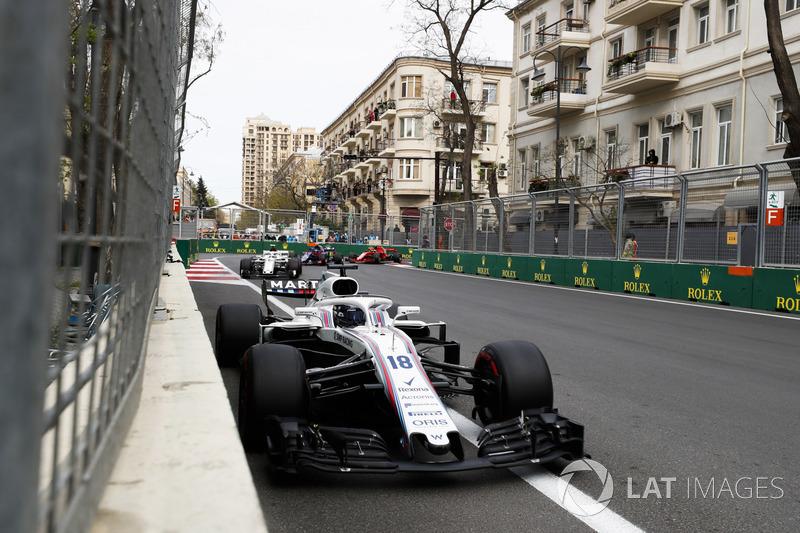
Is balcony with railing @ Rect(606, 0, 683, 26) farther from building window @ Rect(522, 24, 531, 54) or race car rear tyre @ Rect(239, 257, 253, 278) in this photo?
race car rear tyre @ Rect(239, 257, 253, 278)

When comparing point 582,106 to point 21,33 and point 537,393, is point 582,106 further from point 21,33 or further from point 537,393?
point 21,33

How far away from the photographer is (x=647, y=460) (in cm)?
378

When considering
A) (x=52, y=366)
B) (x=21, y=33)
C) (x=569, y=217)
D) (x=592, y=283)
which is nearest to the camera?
(x=21, y=33)

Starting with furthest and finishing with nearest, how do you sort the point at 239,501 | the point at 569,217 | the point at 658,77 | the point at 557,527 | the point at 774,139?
the point at 658,77
the point at 774,139
the point at 569,217
the point at 557,527
the point at 239,501

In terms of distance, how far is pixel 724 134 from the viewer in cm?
2461

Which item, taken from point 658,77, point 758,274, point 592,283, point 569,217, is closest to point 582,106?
point 658,77

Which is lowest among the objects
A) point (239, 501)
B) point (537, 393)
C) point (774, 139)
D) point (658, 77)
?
point (537, 393)

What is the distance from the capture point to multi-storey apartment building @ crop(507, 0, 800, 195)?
23.2 m

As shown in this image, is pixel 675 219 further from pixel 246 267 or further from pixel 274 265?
pixel 246 267

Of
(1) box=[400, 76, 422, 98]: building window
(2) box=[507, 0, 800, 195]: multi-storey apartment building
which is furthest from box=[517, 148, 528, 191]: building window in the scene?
(1) box=[400, 76, 422, 98]: building window

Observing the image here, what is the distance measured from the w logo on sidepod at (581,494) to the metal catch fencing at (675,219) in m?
9.86

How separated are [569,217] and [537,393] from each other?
15.0 m

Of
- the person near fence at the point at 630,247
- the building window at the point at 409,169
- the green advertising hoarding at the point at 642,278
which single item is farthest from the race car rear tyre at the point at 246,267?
the building window at the point at 409,169

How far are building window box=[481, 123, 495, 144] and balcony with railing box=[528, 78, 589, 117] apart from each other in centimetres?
2604
